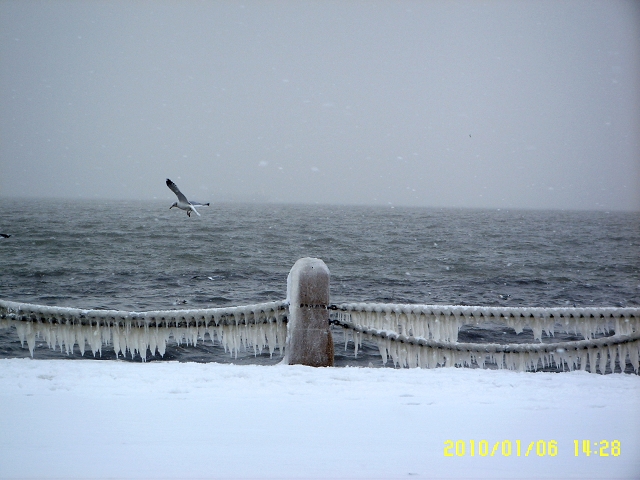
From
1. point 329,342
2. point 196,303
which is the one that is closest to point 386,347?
point 329,342

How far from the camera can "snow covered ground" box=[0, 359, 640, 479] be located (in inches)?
127

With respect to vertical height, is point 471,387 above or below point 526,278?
above

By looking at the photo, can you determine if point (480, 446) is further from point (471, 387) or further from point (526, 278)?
point (526, 278)

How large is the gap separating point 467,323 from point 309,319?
175 cm

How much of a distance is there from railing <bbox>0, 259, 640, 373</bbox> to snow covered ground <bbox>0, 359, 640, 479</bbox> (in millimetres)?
533

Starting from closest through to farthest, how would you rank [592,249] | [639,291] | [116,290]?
[116,290]
[639,291]
[592,249]

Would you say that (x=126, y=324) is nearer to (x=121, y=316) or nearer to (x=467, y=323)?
(x=121, y=316)

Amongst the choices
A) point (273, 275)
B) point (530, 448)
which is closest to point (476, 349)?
point (530, 448)

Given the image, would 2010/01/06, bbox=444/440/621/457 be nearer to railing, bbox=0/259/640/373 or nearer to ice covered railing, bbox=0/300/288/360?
railing, bbox=0/259/640/373

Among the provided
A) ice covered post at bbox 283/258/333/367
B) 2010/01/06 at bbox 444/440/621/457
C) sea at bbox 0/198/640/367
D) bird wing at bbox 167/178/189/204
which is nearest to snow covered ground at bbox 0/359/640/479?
2010/01/06 at bbox 444/440/621/457

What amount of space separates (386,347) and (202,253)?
36627 millimetres

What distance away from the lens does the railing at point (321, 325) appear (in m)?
5.95

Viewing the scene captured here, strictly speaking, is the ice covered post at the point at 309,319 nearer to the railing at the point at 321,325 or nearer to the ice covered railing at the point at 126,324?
the railing at the point at 321,325

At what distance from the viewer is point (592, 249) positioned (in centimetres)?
5209
